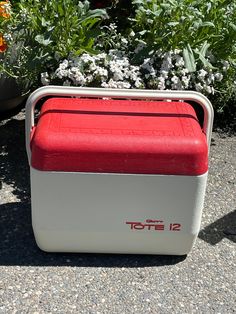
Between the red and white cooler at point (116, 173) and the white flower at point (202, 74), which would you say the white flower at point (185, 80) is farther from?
the red and white cooler at point (116, 173)

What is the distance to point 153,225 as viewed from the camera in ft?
9.05

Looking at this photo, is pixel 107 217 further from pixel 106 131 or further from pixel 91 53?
pixel 91 53

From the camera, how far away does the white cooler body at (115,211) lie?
2628mm

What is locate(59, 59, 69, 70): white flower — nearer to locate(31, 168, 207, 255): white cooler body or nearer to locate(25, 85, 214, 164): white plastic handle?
locate(25, 85, 214, 164): white plastic handle

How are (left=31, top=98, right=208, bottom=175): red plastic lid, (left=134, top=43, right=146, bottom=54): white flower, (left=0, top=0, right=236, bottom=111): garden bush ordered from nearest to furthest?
(left=31, top=98, right=208, bottom=175): red plastic lid, (left=0, top=0, right=236, bottom=111): garden bush, (left=134, top=43, right=146, bottom=54): white flower

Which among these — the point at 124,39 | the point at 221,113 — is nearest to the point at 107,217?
the point at 124,39

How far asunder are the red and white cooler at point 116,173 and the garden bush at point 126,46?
719mm

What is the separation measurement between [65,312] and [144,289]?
1.34 ft

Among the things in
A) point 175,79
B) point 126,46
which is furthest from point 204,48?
point 126,46

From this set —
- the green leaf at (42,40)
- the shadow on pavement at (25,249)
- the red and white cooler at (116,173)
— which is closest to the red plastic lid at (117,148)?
the red and white cooler at (116,173)

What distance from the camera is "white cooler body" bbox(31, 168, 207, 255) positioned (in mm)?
2628

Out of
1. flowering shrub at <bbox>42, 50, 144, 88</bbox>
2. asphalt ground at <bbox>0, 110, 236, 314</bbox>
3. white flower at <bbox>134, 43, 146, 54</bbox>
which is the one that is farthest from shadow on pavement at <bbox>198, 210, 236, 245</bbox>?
white flower at <bbox>134, 43, 146, 54</bbox>

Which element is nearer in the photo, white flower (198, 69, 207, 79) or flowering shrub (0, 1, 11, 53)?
white flower (198, 69, 207, 79)

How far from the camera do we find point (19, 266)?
2.85 metres
